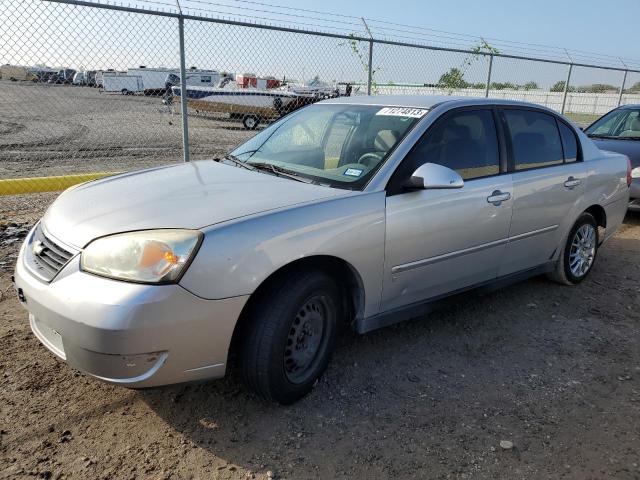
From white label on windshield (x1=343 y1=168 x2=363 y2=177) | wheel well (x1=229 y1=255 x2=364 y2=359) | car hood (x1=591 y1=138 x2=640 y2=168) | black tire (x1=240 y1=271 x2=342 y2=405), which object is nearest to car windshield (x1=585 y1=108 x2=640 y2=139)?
car hood (x1=591 y1=138 x2=640 y2=168)

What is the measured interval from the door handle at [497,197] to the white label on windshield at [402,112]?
741 millimetres

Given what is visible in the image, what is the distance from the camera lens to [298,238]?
2611 mm

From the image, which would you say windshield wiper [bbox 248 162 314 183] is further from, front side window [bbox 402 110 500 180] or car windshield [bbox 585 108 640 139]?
car windshield [bbox 585 108 640 139]

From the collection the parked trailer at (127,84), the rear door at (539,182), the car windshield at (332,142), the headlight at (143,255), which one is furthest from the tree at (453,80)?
the parked trailer at (127,84)

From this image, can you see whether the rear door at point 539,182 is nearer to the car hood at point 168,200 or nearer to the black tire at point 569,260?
the black tire at point 569,260

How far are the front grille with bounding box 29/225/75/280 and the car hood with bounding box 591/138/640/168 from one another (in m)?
7.04

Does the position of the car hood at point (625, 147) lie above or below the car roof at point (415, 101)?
below

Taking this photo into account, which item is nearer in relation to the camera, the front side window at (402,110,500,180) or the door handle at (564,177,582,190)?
the front side window at (402,110,500,180)

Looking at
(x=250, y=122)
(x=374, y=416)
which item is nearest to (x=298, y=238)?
(x=374, y=416)

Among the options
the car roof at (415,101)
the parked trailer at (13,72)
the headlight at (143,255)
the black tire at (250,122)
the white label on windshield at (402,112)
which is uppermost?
the parked trailer at (13,72)

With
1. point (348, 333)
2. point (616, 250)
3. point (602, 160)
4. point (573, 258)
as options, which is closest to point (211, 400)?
point (348, 333)

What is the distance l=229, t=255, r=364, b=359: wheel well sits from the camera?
2.60m

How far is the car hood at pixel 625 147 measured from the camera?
277 inches

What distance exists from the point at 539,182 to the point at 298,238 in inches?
89.9
